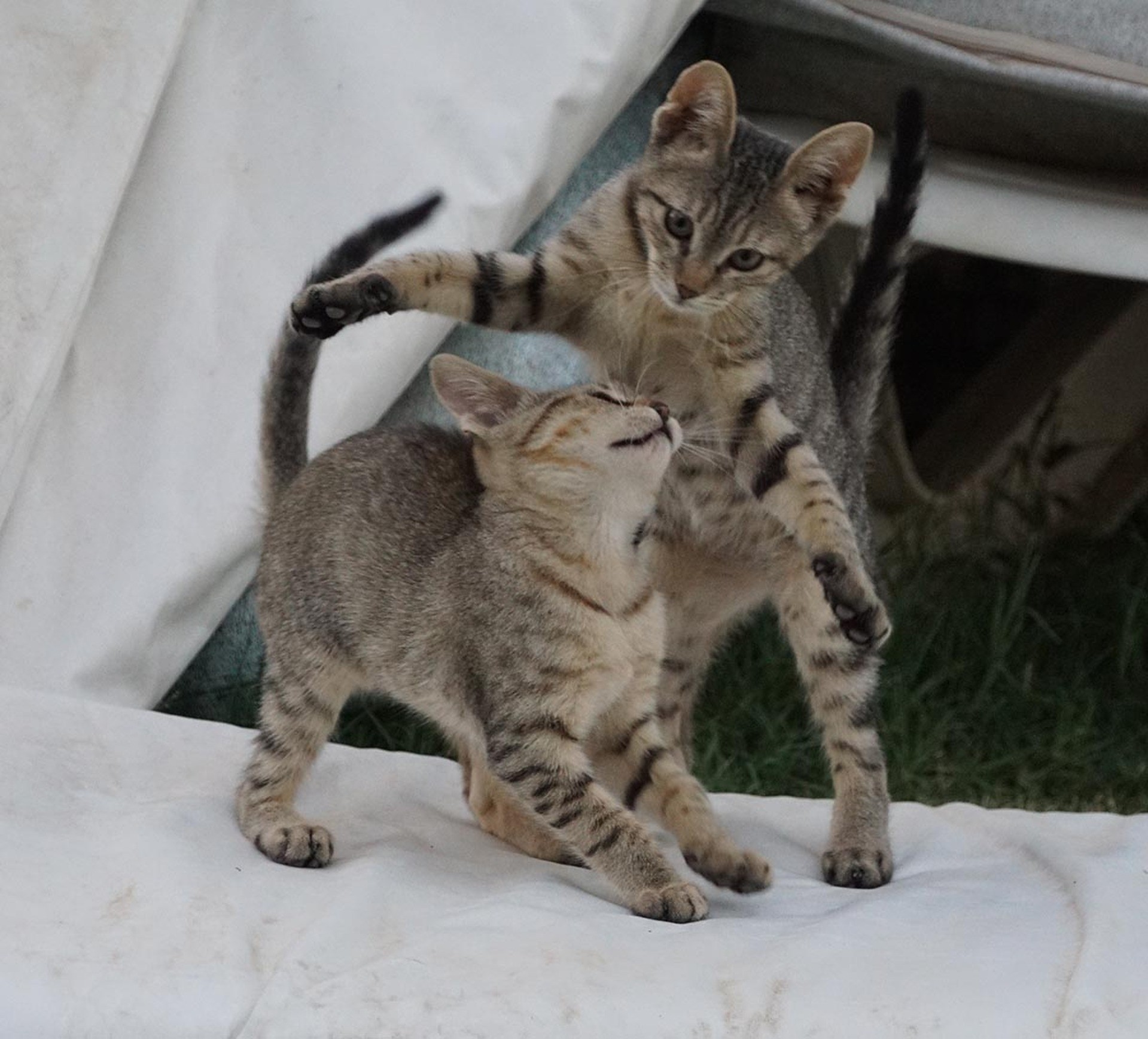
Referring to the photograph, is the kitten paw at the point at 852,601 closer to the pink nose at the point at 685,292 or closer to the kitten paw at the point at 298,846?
the pink nose at the point at 685,292

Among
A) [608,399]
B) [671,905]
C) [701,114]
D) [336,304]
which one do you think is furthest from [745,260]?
[671,905]

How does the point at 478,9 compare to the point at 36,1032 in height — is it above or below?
above

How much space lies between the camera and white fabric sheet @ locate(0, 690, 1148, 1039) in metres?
1.86

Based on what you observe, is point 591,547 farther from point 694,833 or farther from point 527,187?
point 527,187

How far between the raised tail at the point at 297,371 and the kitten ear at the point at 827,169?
1.98 feet

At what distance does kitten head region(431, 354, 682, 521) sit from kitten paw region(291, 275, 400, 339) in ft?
0.44

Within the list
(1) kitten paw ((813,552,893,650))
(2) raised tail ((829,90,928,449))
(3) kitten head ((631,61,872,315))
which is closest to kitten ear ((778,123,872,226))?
(3) kitten head ((631,61,872,315))

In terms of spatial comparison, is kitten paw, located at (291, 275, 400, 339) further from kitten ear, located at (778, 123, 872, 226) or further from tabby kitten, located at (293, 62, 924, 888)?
kitten ear, located at (778, 123, 872, 226)

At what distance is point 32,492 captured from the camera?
10.3ft

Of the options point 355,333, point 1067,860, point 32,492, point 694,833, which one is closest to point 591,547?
point 694,833

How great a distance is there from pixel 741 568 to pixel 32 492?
1.42 m

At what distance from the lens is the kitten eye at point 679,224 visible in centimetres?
260

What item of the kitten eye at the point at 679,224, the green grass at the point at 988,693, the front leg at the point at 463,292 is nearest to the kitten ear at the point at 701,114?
the kitten eye at the point at 679,224

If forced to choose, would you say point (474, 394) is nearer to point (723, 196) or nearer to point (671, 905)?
point (723, 196)
